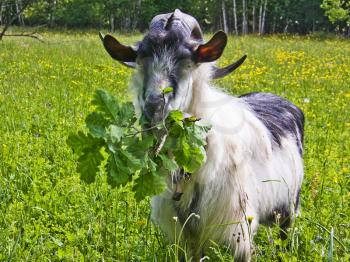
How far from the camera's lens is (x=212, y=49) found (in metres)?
2.65

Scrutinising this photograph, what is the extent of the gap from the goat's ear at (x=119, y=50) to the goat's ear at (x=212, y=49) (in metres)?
0.36

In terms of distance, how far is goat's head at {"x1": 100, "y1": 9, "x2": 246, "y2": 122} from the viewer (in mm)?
2555

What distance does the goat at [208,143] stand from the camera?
2602mm

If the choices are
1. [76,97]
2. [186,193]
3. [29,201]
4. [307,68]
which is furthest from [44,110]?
[307,68]

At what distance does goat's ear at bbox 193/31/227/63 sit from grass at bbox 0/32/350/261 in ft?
3.01

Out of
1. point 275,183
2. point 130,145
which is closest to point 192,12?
point 275,183

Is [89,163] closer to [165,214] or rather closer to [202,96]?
[202,96]

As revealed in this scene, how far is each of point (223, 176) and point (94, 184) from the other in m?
1.71

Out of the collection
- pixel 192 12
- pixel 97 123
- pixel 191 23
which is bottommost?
pixel 192 12

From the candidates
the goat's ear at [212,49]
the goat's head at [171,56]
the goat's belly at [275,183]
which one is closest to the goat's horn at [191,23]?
the goat's head at [171,56]

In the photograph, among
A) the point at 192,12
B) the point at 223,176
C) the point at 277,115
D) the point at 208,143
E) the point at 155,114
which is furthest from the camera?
the point at 192,12

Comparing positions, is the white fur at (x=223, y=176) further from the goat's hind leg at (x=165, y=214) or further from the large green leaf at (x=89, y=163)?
the large green leaf at (x=89, y=163)

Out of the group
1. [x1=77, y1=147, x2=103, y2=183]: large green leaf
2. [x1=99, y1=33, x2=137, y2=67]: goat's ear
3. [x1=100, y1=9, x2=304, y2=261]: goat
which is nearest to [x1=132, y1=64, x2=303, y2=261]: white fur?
[x1=100, y1=9, x2=304, y2=261]: goat

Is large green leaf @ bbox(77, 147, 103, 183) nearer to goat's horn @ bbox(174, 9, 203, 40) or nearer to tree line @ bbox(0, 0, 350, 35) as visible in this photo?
goat's horn @ bbox(174, 9, 203, 40)
